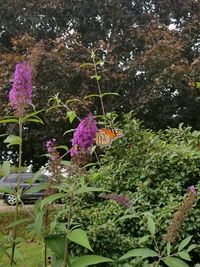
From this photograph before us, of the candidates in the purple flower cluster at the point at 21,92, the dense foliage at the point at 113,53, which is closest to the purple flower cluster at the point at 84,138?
the purple flower cluster at the point at 21,92

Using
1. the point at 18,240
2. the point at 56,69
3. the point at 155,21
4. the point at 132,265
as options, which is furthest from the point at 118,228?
the point at 155,21

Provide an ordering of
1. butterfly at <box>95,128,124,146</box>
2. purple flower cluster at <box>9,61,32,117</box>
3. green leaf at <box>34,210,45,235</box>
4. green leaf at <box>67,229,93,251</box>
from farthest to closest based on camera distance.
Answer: butterfly at <box>95,128,124,146</box>, purple flower cluster at <box>9,61,32,117</box>, green leaf at <box>34,210,45,235</box>, green leaf at <box>67,229,93,251</box>

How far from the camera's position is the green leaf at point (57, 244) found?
1493 millimetres

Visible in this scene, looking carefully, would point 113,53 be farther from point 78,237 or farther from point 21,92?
point 78,237

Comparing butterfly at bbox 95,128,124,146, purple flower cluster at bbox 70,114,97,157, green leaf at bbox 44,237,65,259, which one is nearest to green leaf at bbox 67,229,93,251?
green leaf at bbox 44,237,65,259

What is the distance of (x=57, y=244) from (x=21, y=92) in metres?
0.52

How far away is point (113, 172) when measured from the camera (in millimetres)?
3670

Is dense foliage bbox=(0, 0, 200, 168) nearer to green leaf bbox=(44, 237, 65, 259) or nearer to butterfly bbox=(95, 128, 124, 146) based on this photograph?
butterfly bbox=(95, 128, 124, 146)

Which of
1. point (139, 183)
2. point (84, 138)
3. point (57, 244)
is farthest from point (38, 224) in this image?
point (139, 183)

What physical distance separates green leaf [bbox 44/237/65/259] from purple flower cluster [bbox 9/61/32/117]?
432mm

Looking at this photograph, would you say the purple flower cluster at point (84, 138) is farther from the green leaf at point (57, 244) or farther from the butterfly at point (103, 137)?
the butterfly at point (103, 137)

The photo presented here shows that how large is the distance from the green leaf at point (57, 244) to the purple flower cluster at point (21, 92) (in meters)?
0.43

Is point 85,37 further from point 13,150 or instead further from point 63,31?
point 13,150

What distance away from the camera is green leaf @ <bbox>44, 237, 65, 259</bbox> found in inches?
58.8
